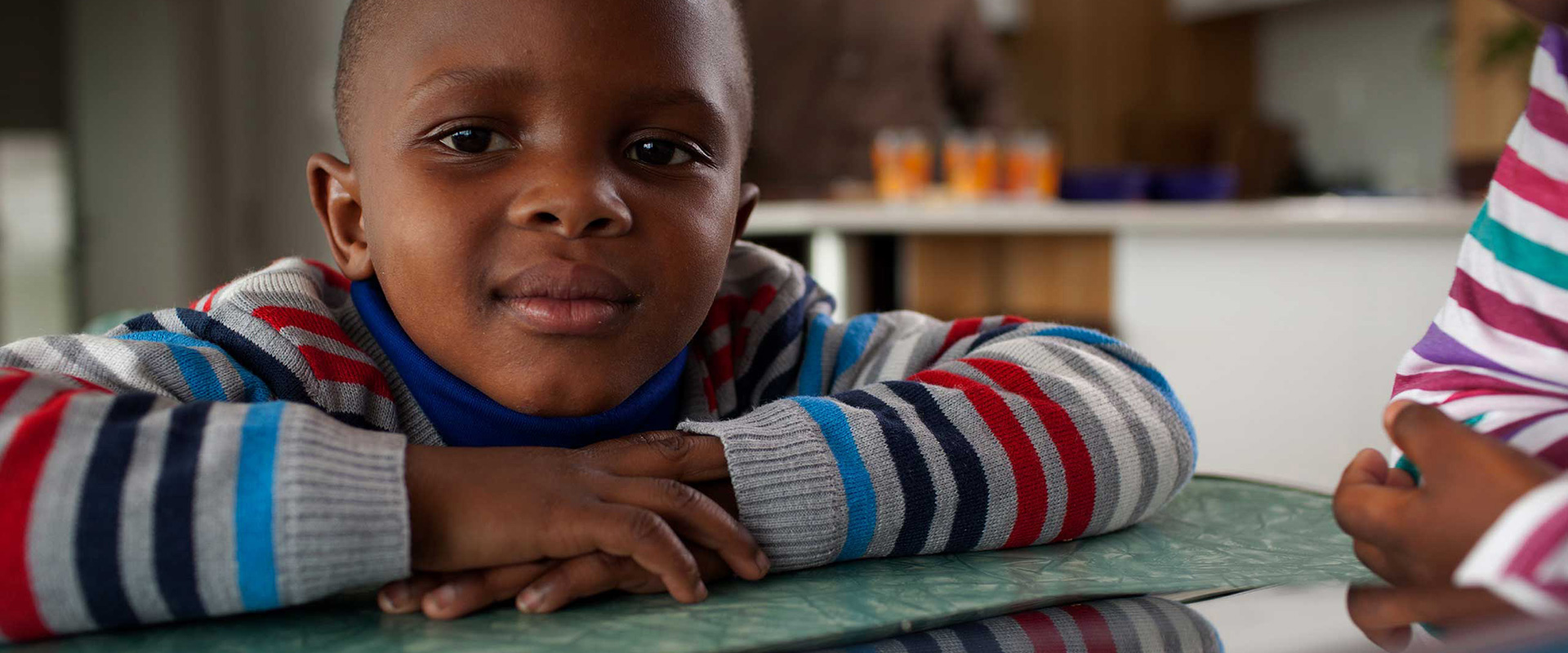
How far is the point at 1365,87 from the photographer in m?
4.79

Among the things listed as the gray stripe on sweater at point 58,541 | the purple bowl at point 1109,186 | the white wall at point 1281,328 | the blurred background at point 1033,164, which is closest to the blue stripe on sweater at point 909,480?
the gray stripe on sweater at point 58,541

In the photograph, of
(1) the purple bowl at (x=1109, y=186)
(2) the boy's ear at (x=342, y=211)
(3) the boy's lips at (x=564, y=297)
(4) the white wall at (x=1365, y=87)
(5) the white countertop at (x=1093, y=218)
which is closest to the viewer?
(3) the boy's lips at (x=564, y=297)

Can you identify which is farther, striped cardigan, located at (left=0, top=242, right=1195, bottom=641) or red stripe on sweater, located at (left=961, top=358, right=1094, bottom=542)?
red stripe on sweater, located at (left=961, top=358, right=1094, bottom=542)

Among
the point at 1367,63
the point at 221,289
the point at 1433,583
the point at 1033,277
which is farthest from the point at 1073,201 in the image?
the point at 1367,63

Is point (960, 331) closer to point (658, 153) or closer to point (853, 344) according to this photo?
point (853, 344)

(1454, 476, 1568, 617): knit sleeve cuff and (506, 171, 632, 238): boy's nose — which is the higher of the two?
(506, 171, 632, 238): boy's nose

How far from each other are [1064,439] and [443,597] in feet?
1.02

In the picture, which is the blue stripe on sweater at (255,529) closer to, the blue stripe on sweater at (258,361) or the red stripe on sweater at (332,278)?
the blue stripe on sweater at (258,361)

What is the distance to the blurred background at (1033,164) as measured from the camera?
2115mm

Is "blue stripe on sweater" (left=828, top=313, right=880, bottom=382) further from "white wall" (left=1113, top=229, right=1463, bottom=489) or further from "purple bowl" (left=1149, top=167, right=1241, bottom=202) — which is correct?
"purple bowl" (left=1149, top=167, right=1241, bottom=202)

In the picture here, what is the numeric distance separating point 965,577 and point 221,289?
18.5 inches

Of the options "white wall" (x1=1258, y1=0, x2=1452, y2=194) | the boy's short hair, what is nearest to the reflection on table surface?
the boy's short hair

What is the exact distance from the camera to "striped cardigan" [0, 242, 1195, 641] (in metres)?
0.44

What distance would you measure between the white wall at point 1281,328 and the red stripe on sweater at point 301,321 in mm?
1678
